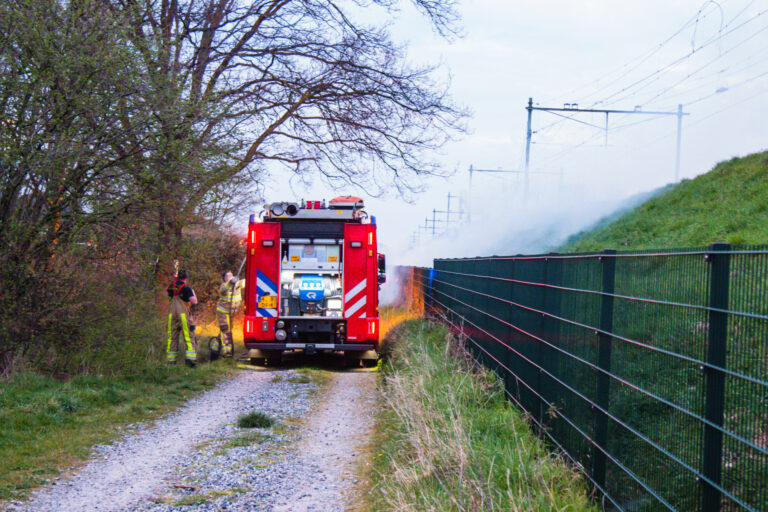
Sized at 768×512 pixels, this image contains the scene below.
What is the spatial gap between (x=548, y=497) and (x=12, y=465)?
478 cm

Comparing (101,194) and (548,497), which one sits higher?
(101,194)

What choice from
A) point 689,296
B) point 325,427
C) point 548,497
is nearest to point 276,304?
point 325,427

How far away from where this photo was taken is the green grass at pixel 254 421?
8875 millimetres

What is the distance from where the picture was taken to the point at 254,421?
8.91 meters

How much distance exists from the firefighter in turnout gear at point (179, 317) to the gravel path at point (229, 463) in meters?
3.10

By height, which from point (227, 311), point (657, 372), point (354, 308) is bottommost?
point (227, 311)

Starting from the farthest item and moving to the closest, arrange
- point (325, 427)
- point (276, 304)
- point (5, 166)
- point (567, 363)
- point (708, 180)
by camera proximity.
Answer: point (708, 180)
point (276, 304)
point (5, 166)
point (325, 427)
point (567, 363)

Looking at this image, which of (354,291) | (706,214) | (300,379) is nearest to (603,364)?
(300,379)

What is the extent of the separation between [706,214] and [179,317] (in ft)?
46.5

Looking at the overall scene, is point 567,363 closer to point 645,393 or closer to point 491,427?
point 491,427

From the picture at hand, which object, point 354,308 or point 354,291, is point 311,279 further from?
point 354,308

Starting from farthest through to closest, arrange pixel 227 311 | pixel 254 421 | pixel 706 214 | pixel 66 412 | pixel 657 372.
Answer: pixel 706 214 < pixel 227 311 < pixel 66 412 < pixel 254 421 < pixel 657 372

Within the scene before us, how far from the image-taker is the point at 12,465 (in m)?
6.74

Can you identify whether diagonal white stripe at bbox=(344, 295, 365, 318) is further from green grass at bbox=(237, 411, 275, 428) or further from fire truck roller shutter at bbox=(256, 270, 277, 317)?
green grass at bbox=(237, 411, 275, 428)
